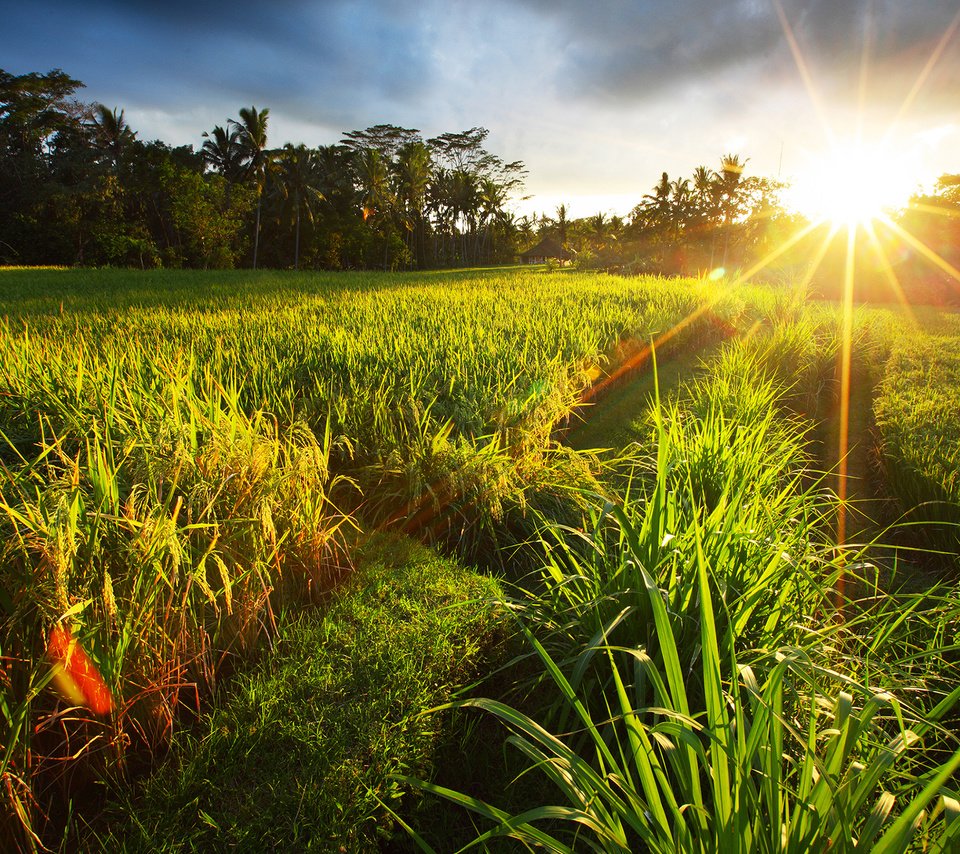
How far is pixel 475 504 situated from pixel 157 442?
4.37ft

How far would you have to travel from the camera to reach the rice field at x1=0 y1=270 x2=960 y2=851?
2.93 ft

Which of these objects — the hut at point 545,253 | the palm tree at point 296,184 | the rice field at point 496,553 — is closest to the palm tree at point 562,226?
the hut at point 545,253

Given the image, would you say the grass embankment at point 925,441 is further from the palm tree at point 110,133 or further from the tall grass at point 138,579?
the palm tree at point 110,133

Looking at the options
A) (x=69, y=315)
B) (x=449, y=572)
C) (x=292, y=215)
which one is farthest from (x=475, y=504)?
(x=292, y=215)

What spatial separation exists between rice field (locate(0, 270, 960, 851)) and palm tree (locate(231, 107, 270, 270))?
26.2 meters

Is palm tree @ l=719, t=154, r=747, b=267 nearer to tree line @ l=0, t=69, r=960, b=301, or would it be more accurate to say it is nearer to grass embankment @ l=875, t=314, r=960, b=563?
tree line @ l=0, t=69, r=960, b=301

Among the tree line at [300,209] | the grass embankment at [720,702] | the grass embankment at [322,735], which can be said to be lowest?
the grass embankment at [322,735]

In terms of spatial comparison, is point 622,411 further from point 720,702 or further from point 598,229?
point 598,229

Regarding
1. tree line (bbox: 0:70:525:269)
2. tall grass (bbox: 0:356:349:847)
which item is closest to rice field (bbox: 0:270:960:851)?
tall grass (bbox: 0:356:349:847)

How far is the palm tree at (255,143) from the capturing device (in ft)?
87.7

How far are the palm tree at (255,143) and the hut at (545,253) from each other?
26.9 metres

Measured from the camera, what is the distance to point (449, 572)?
6.38 ft

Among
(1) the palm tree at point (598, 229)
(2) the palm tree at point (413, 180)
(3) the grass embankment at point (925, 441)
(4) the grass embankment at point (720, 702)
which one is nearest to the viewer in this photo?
(4) the grass embankment at point (720, 702)

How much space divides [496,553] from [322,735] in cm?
135
